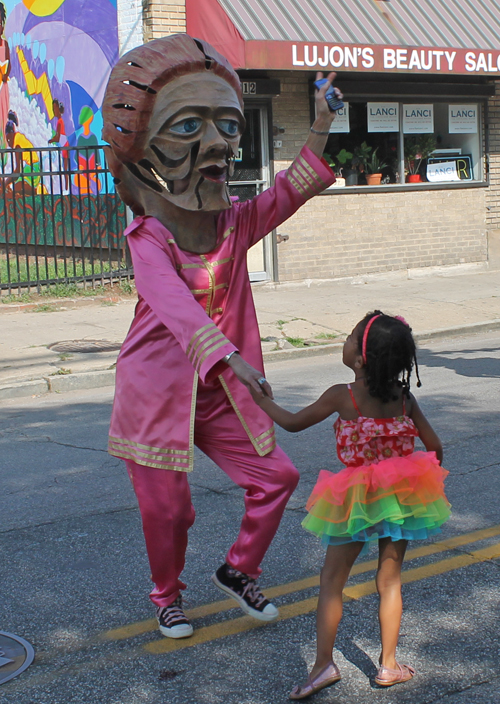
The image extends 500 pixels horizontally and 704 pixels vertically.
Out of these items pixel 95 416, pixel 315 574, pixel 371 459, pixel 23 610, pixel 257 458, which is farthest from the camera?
pixel 95 416

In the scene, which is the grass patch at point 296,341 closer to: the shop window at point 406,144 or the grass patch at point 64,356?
the grass patch at point 64,356

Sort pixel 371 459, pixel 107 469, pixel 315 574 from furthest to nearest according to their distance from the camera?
pixel 107 469 → pixel 315 574 → pixel 371 459

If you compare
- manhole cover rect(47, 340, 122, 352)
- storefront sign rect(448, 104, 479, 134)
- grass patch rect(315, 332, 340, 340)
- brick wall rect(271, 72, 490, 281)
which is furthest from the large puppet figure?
storefront sign rect(448, 104, 479, 134)

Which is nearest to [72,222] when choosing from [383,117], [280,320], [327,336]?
[280,320]

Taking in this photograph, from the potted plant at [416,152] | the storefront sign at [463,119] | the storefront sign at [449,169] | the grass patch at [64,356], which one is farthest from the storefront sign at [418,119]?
the grass patch at [64,356]

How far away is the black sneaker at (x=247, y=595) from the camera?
3.55 m

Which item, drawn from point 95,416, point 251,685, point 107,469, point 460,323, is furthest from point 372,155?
point 251,685

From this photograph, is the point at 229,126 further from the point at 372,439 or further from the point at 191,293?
the point at 372,439

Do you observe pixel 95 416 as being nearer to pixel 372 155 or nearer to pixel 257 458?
pixel 257 458

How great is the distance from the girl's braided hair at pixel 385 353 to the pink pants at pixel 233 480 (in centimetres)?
60

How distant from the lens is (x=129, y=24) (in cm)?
1339

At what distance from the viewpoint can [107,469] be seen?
6.00m

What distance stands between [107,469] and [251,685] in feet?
9.82

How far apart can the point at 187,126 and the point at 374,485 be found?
5.02ft
